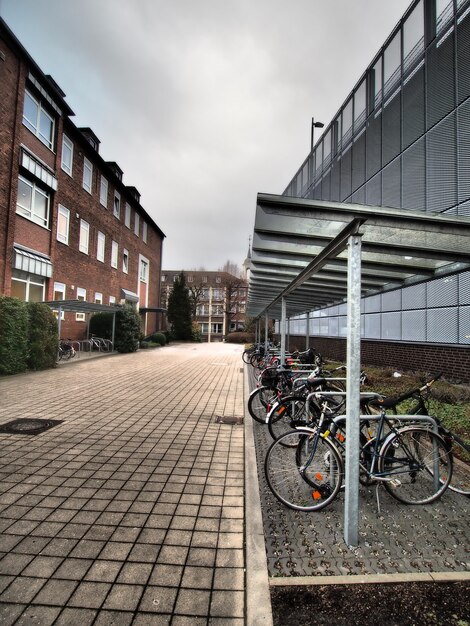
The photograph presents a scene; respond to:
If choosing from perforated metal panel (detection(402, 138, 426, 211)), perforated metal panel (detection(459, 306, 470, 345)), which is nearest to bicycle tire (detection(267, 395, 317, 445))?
perforated metal panel (detection(459, 306, 470, 345))

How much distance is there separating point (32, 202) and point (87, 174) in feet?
21.2

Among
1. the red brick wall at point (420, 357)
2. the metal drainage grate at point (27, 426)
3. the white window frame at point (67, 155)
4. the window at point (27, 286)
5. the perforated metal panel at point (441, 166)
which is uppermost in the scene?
the white window frame at point (67, 155)

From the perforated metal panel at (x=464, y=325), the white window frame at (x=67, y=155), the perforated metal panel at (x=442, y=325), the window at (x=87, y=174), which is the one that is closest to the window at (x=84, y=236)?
the window at (x=87, y=174)

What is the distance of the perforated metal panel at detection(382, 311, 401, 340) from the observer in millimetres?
11602

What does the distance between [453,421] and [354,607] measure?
4.57 metres

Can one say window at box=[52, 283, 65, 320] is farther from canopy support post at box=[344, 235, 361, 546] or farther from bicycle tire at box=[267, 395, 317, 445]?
canopy support post at box=[344, 235, 361, 546]

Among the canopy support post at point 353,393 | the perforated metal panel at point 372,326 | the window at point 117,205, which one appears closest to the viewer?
the canopy support post at point 353,393

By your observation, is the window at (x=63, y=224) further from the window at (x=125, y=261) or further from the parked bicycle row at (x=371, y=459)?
the parked bicycle row at (x=371, y=459)

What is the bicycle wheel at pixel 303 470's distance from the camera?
3143 millimetres

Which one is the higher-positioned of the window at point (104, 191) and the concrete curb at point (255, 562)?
the window at point (104, 191)

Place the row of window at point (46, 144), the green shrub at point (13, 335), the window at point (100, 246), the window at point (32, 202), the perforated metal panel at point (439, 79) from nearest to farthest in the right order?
1. the perforated metal panel at point (439, 79)
2. the green shrub at point (13, 335)
3. the window at point (32, 202)
4. the row of window at point (46, 144)
5. the window at point (100, 246)

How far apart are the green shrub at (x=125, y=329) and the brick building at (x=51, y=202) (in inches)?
84.1

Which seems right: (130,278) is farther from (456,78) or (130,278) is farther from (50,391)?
(456,78)

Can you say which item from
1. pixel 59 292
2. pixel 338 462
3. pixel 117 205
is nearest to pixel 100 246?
pixel 117 205
